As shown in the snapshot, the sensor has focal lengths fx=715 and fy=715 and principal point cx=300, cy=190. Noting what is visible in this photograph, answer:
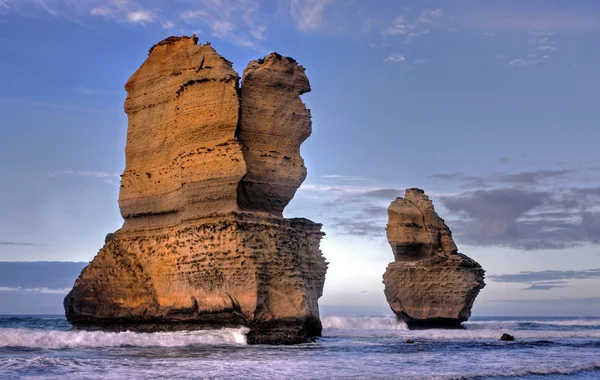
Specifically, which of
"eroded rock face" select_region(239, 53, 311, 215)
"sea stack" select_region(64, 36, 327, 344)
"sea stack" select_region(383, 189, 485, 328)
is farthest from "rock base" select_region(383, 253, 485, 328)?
"eroded rock face" select_region(239, 53, 311, 215)

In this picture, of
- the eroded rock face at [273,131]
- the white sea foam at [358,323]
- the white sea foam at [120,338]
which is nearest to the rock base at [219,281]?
the white sea foam at [120,338]

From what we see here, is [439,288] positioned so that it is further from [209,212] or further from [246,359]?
[246,359]

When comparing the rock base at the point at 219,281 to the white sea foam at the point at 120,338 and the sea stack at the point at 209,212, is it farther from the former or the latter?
the white sea foam at the point at 120,338

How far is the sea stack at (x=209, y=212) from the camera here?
72.4 feet

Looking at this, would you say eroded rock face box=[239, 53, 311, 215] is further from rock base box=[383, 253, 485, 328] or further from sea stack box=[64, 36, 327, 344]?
rock base box=[383, 253, 485, 328]

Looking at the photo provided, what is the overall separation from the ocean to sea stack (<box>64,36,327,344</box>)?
121 centimetres

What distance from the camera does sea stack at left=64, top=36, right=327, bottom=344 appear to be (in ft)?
72.4

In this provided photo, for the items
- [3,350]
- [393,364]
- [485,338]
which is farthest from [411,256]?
[3,350]

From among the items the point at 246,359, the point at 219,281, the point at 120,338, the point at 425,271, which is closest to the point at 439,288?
the point at 425,271

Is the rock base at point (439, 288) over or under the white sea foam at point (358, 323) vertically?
over

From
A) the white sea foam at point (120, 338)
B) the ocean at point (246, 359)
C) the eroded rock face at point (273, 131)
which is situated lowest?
the ocean at point (246, 359)

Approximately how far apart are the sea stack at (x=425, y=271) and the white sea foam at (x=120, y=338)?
21318mm

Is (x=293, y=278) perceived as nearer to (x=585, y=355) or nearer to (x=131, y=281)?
(x=131, y=281)

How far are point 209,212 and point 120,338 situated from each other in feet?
15.8
